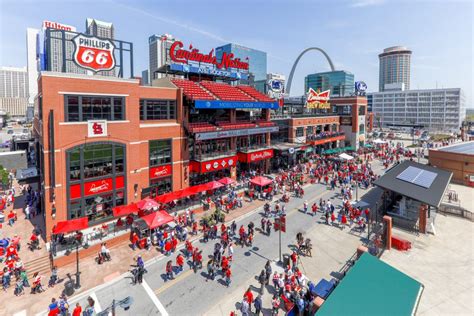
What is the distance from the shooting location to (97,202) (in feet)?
86.1

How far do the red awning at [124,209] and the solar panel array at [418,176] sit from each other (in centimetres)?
2856

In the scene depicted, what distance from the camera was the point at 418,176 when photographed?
2955 cm

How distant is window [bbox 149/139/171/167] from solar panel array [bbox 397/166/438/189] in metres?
27.0

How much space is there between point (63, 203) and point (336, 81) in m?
190

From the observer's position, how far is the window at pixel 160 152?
3088cm

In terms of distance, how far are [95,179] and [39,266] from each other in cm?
849

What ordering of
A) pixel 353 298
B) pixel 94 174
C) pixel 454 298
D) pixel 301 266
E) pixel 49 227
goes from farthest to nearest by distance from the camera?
pixel 94 174
pixel 49 227
pixel 301 266
pixel 454 298
pixel 353 298

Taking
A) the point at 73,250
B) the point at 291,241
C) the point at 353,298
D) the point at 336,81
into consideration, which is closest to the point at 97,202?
the point at 73,250

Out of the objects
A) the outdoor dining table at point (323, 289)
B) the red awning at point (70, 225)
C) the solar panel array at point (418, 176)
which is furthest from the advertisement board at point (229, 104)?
the outdoor dining table at point (323, 289)

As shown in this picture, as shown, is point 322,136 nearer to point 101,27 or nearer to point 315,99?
point 315,99

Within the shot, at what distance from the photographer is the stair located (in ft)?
64.3

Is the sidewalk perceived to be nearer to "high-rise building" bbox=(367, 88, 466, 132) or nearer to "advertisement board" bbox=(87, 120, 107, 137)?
"advertisement board" bbox=(87, 120, 107, 137)

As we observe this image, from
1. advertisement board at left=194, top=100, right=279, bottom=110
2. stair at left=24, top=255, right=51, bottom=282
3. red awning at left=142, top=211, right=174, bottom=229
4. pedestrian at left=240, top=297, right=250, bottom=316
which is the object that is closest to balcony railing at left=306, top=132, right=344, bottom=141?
advertisement board at left=194, top=100, right=279, bottom=110

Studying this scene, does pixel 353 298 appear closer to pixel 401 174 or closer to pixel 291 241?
pixel 291 241
